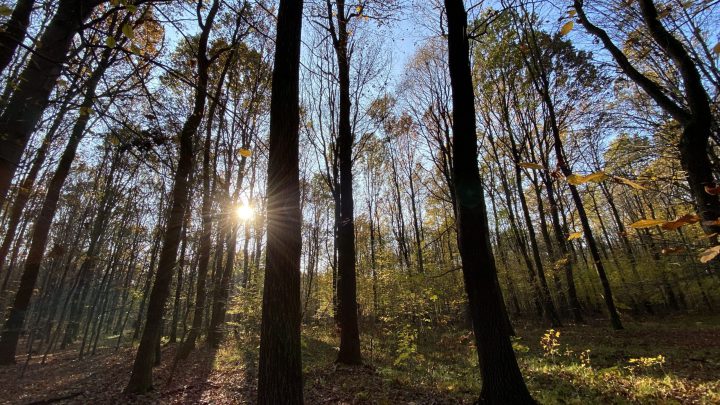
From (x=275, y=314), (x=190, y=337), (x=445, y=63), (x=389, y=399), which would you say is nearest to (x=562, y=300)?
(x=445, y=63)

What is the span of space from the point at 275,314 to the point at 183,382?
6346 millimetres

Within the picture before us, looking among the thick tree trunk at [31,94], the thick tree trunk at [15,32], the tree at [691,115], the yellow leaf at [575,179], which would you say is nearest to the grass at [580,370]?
the tree at [691,115]

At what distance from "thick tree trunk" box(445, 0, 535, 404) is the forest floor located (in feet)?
4.92

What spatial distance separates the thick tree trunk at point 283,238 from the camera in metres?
2.82

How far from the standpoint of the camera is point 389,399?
5246mm

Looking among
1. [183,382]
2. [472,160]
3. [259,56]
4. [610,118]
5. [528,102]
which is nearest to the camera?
[472,160]

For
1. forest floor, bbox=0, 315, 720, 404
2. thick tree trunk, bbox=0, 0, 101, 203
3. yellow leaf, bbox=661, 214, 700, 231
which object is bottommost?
forest floor, bbox=0, 315, 720, 404

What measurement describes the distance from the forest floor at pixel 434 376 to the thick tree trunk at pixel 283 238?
295 centimetres

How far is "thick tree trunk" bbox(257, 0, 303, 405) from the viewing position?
9.27ft

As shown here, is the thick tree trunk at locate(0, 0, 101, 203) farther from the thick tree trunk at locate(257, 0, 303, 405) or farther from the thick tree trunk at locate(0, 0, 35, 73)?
the thick tree trunk at locate(257, 0, 303, 405)

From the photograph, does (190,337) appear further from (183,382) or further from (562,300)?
(562,300)

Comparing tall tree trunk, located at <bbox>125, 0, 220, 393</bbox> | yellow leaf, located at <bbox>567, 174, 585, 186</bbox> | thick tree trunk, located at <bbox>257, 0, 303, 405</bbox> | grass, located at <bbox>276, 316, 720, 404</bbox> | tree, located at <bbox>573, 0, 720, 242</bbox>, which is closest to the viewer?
yellow leaf, located at <bbox>567, 174, 585, 186</bbox>

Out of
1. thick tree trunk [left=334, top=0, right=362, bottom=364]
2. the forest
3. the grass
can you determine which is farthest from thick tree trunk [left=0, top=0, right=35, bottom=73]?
the grass

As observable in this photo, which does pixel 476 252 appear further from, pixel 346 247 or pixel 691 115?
pixel 346 247
